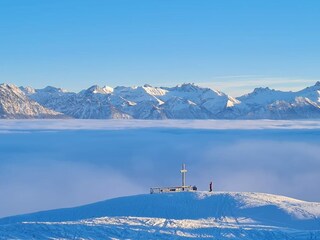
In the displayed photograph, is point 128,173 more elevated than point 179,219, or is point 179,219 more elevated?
point 179,219

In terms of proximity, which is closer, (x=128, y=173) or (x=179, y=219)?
(x=179, y=219)

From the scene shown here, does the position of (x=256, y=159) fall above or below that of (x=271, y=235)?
below

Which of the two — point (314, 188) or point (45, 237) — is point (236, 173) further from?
point (45, 237)

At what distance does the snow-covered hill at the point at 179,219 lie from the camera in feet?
96.2

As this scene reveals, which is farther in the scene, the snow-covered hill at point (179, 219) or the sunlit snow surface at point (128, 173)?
the sunlit snow surface at point (128, 173)

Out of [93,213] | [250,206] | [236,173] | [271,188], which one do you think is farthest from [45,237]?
[236,173]

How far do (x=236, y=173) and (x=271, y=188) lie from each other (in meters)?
24.6

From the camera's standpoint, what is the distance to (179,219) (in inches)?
1431

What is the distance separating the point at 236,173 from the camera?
463 feet

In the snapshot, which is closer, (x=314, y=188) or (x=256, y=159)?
(x=314, y=188)

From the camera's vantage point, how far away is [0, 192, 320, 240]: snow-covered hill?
29.3 m

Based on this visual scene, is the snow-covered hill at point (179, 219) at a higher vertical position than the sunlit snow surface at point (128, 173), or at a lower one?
higher

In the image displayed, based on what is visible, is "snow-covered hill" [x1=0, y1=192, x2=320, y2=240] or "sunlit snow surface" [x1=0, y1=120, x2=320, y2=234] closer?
"snow-covered hill" [x1=0, y1=192, x2=320, y2=240]

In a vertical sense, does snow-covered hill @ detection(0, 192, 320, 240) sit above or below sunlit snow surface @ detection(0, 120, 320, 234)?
above
